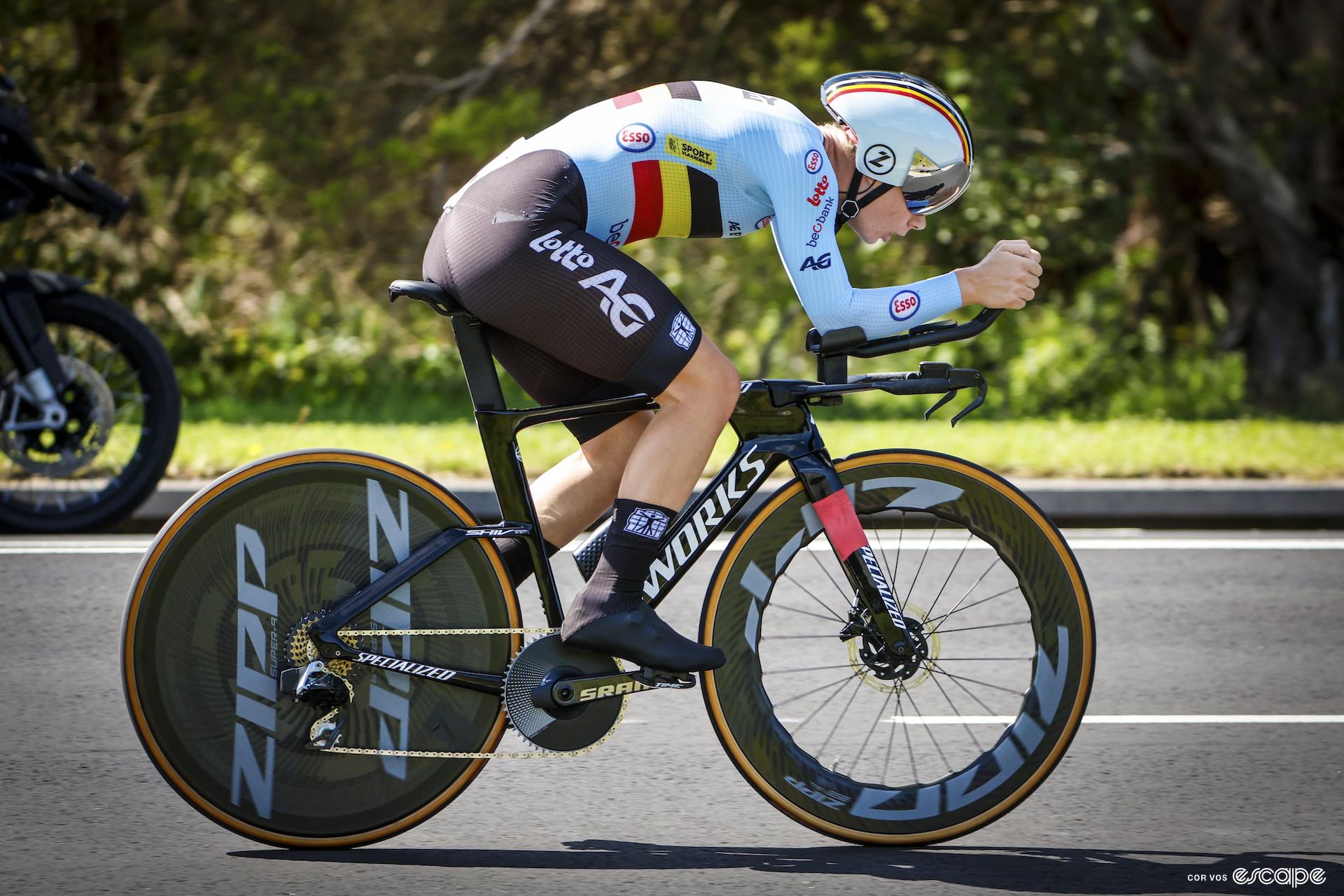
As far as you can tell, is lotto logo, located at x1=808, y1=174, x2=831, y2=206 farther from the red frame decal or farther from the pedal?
the pedal

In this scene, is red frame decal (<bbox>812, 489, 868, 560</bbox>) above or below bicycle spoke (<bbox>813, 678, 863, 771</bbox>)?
above

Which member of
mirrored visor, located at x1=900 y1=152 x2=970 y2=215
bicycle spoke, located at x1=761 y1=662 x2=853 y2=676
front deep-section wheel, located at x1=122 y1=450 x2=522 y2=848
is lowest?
front deep-section wheel, located at x1=122 y1=450 x2=522 y2=848

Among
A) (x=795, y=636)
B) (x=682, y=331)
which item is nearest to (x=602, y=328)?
(x=682, y=331)

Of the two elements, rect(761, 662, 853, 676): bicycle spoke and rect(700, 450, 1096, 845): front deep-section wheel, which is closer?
rect(700, 450, 1096, 845): front deep-section wheel

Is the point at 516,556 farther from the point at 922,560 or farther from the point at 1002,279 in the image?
the point at 1002,279

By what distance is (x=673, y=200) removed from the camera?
13.0ft

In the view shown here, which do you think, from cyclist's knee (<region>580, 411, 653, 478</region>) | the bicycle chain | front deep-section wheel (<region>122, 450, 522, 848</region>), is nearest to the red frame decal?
cyclist's knee (<region>580, 411, 653, 478</region>)

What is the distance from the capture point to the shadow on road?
3889 mm

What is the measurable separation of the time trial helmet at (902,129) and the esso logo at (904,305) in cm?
27

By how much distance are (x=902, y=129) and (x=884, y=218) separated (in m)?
0.27

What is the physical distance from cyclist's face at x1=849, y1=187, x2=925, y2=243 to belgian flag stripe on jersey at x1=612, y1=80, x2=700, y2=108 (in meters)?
0.48

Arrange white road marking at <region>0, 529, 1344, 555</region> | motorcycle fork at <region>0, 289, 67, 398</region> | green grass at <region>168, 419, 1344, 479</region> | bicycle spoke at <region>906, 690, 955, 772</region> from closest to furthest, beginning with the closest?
bicycle spoke at <region>906, 690, 955, 772</region>, motorcycle fork at <region>0, 289, 67, 398</region>, white road marking at <region>0, 529, 1344, 555</region>, green grass at <region>168, 419, 1344, 479</region>

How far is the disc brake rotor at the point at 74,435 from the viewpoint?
752 cm

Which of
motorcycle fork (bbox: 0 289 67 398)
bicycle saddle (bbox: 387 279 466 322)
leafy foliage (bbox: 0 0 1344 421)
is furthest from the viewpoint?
leafy foliage (bbox: 0 0 1344 421)
